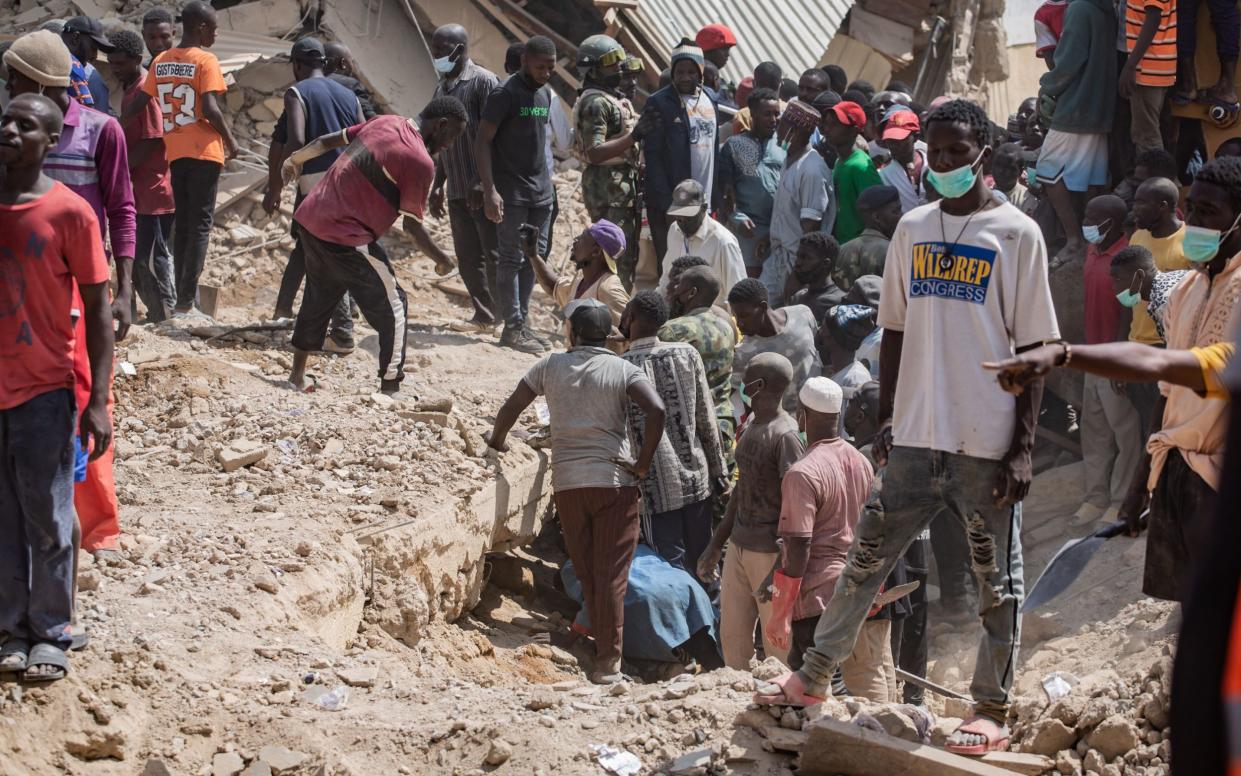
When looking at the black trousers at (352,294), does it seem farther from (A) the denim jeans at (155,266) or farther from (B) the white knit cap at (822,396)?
(B) the white knit cap at (822,396)

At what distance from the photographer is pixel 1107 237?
791cm

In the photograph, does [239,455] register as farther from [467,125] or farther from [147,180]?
[467,125]

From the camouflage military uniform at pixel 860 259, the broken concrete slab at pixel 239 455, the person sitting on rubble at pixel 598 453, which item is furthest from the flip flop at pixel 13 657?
the camouflage military uniform at pixel 860 259

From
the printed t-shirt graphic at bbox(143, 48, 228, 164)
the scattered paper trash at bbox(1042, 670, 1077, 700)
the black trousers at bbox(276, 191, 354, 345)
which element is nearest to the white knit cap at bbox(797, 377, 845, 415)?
the scattered paper trash at bbox(1042, 670, 1077, 700)

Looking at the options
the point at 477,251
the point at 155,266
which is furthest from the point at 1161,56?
the point at 155,266

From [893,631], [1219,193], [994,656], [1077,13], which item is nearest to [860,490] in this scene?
[893,631]

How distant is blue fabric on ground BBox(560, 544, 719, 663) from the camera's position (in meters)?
7.12

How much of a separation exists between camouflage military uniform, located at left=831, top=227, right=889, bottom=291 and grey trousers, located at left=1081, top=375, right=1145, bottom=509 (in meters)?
1.49

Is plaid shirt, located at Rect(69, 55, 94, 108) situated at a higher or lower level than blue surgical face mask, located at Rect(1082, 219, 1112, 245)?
Answer: higher

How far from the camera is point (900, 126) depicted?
31.2 ft

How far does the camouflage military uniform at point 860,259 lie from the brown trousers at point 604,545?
2583 mm

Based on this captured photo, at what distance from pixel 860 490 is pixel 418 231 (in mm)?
3216

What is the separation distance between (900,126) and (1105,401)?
2.50 meters

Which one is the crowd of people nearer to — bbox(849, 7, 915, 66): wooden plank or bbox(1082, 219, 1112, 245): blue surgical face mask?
bbox(1082, 219, 1112, 245): blue surgical face mask
